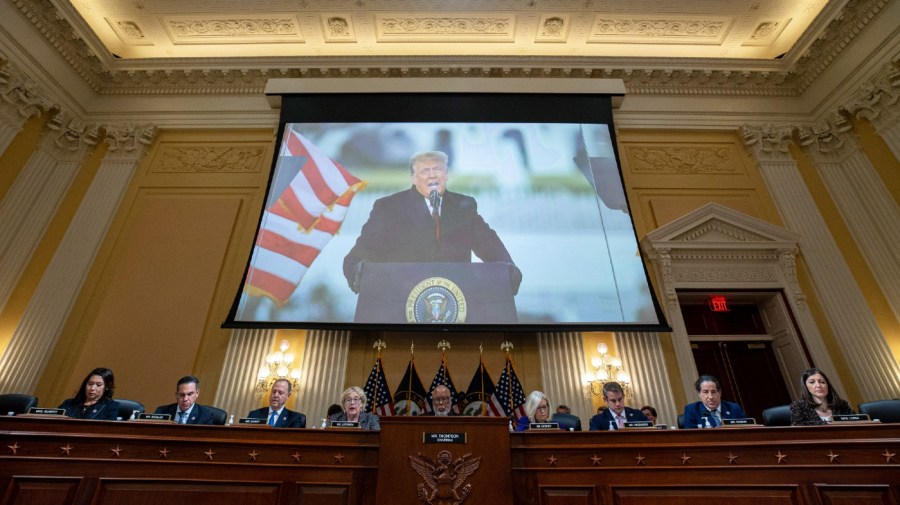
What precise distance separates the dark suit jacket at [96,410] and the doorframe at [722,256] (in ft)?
19.8

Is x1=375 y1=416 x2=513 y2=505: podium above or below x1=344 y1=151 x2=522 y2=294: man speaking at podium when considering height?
below

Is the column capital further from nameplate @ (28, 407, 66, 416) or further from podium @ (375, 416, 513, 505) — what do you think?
nameplate @ (28, 407, 66, 416)

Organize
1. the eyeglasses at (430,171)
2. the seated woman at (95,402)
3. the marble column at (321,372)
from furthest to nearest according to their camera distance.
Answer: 1. the eyeglasses at (430,171)
2. the marble column at (321,372)
3. the seated woman at (95,402)

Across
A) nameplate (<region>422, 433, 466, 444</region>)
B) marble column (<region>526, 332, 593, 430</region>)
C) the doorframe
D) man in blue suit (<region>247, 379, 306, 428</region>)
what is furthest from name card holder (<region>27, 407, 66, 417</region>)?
the doorframe

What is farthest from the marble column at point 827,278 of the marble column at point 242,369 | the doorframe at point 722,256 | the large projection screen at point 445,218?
the marble column at point 242,369

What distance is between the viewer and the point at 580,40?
7.94m

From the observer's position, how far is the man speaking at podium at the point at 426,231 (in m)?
6.05

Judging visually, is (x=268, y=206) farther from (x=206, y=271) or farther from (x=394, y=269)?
(x=394, y=269)

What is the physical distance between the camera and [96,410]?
→ 3402mm

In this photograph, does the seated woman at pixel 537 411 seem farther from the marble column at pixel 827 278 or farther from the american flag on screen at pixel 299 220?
the marble column at pixel 827 278

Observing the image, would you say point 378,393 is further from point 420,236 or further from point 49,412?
point 49,412

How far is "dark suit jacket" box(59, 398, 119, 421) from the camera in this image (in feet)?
11.0

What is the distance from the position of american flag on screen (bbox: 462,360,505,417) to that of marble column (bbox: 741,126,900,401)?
4.06m

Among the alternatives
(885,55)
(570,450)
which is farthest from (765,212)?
(570,450)
